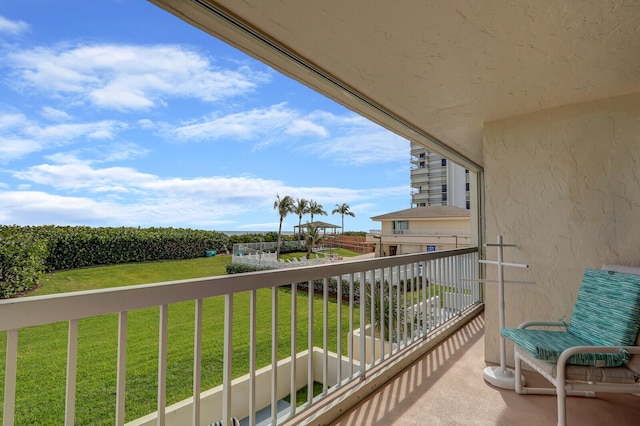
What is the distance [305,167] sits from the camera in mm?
24141

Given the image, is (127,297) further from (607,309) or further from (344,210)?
(344,210)

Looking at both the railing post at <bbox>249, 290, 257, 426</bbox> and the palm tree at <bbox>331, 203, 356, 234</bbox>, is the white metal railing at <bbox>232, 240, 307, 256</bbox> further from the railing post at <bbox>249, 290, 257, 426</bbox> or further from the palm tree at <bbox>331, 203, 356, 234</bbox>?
the palm tree at <bbox>331, 203, 356, 234</bbox>

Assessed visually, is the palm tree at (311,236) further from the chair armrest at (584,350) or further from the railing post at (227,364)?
the railing post at (227,364)

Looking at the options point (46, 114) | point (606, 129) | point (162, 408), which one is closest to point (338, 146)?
point (46, 114)

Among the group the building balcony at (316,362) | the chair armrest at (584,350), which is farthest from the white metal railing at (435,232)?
the chair armrest at (584,350)

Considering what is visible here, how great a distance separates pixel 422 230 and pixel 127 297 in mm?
15376

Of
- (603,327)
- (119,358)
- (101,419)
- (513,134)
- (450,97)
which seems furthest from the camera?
(101,419)

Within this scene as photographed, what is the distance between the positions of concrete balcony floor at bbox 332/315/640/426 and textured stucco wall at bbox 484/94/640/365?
0.57 meters

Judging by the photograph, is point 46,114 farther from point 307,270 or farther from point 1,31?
point 307,270

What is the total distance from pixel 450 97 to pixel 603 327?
195 centimetres

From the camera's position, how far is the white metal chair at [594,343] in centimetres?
184

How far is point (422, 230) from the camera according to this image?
1538 cm

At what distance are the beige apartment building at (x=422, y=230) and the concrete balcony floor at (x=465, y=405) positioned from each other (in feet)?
33.6

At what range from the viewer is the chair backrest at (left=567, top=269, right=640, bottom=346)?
200cm
